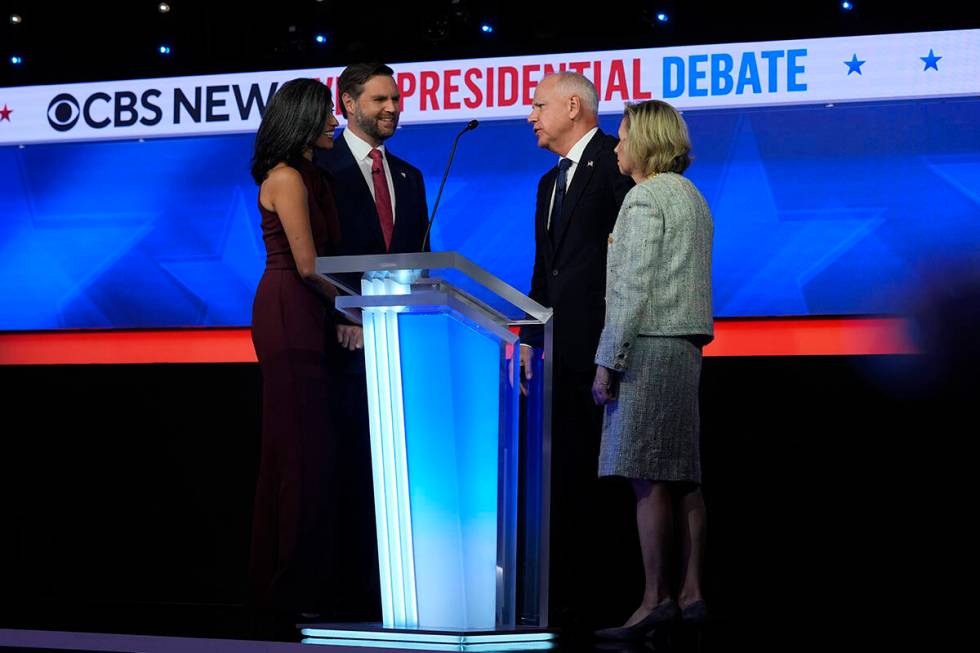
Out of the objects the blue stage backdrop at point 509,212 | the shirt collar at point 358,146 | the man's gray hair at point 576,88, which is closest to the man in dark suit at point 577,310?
the man's gray hair at point 576,88

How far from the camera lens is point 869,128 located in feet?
15.8

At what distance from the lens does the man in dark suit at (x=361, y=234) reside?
126 inches

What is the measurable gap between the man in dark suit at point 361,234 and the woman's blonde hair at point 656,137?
2.78 ft

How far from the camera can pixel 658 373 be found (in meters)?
2.83

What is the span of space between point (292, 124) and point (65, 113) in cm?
279

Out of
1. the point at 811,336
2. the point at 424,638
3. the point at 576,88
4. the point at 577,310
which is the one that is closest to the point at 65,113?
the point at 576,88

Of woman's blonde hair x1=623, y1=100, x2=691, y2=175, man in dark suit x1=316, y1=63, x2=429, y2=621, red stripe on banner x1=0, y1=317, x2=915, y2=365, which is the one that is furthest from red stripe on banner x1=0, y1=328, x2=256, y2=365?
woman's blonde hair x1=623, y1=100, x2=691, y2=175

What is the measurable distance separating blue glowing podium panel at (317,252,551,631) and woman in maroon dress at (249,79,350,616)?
78cm

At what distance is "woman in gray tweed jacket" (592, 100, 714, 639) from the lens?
110 inches

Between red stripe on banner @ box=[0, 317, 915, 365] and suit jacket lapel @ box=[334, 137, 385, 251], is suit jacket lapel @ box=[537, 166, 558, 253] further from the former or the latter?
red stripe on banner @ box=[0, 317, 915, 365]

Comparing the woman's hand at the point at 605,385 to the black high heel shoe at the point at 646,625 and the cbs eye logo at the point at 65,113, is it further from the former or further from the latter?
the cbs eye logo at the point at 65,113

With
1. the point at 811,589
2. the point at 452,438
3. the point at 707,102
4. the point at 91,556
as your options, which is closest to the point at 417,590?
the point at 452,438

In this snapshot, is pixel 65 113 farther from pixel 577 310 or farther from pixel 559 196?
pixel 577 310

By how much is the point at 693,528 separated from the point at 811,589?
1.34 m
